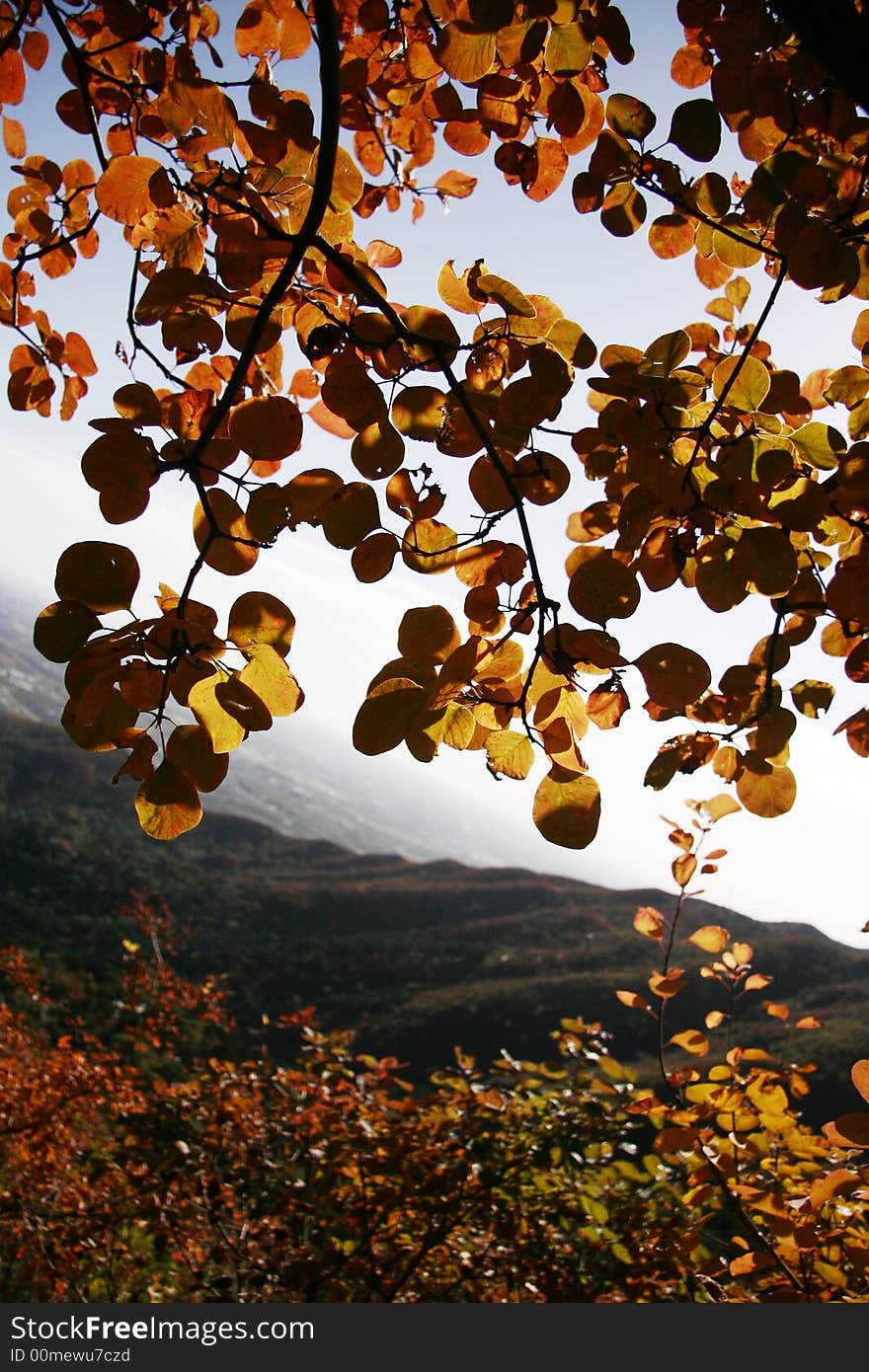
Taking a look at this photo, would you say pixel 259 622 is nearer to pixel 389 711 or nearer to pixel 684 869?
pixel 389 711

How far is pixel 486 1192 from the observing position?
3.15m

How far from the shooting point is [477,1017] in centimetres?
1380

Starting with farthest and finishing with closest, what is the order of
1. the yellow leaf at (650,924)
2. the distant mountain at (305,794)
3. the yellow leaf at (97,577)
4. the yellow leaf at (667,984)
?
the distant mountain at (305,794), the yellow leaf at (650,924), the yellow leaf at (667,984), the yellow leaf at (97,577)

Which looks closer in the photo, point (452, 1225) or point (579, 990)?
point (452, 1225)

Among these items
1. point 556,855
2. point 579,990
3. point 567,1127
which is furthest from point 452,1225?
point 556,855

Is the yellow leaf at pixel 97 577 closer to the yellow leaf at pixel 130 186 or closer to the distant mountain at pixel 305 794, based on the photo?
the yellow leaf at pixel 130 186

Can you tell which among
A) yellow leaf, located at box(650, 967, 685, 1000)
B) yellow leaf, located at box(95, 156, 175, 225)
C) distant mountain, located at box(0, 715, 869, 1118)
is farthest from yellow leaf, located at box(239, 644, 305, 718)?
distant mountain, located at box(0, 715, 869, 1118)

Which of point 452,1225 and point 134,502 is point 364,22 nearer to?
point 134,502

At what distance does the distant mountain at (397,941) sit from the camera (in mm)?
12461

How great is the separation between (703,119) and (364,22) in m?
0.89

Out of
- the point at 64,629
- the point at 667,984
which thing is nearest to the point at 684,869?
the point at 667,984

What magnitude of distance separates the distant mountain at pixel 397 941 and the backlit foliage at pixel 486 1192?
6737 mm

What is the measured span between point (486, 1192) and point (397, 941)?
16.0 metres

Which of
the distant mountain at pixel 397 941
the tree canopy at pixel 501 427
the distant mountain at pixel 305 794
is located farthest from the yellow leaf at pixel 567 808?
the distant mountain at pixel 305 794
